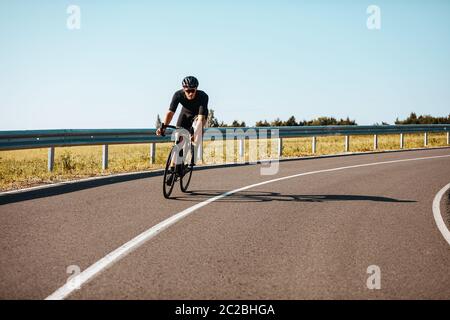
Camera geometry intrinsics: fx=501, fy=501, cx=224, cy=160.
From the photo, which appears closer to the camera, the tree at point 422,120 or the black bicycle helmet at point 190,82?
the black bicycle helmet at point 190,82

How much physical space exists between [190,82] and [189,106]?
56 cm

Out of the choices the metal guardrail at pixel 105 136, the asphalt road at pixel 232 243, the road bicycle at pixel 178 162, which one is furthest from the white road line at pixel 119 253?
the metal guardrail at pixel 105 136

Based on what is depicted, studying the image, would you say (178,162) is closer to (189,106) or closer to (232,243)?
(189,106)

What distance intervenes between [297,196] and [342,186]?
194cm

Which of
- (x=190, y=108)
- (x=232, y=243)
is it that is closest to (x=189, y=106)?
(x=190, y=108)

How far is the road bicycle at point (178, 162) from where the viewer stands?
8906 millimetres

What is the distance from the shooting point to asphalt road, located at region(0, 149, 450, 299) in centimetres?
419

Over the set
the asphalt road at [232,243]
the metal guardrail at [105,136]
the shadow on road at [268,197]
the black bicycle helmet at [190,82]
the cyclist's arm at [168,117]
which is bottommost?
the asphalt road at [232,243]

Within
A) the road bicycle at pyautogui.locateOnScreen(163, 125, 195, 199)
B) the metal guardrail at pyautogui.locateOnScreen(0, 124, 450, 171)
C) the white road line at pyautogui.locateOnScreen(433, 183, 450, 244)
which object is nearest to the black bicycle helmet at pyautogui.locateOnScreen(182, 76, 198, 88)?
the road bicycle at pyautogui.locateOnScreen(163, 125, 195, 199)

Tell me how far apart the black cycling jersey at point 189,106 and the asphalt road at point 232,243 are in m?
1.44

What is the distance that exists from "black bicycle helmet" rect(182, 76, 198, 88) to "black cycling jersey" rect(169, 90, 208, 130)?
0.28 metres

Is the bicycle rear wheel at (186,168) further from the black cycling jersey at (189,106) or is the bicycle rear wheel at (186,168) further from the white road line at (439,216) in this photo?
the white road line at (439,216)
